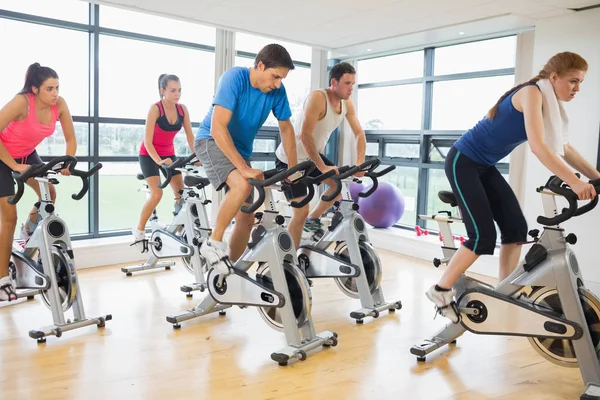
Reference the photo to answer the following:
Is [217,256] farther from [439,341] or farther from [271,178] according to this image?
[439,341]

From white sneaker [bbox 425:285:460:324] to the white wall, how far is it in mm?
2250

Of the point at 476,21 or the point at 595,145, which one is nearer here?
the point at 595,145

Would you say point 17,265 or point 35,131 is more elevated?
point 35,131

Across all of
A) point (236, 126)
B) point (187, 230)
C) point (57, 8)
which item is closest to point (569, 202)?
point (236, 126)

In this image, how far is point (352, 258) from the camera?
361 centimetres

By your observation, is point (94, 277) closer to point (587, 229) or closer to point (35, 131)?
point (35, 131)

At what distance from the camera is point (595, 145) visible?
4.29 meters

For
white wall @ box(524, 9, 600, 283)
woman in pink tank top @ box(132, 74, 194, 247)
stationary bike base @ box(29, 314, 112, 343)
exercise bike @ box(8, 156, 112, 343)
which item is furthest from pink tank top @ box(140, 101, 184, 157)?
white wall @ box(524, 9, 600, 283)

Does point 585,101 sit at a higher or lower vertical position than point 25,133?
higher

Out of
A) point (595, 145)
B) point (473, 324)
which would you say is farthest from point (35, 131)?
point (595, 145)

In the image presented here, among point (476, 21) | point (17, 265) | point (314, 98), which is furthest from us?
point (476, 21)

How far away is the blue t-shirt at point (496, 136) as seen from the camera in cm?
252

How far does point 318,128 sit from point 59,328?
80.4 inches

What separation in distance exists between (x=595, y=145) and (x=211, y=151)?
3168 millimetres
